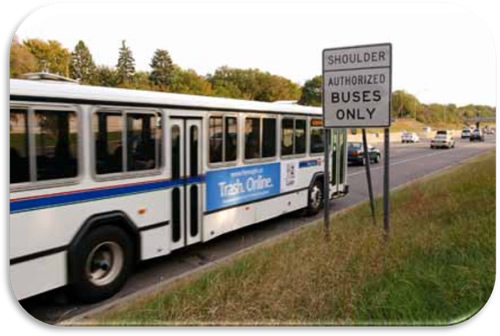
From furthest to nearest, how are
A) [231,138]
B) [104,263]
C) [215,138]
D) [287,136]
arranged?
[287,136] < [231,138] < [215,138] < [104,263]

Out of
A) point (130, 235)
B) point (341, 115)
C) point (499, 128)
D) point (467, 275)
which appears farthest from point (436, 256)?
point (130, 235)

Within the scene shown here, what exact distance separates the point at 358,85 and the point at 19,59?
10.5 feet

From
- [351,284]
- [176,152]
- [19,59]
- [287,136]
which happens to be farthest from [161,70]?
[287,136]

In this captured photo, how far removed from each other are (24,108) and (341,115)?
9.95 ft

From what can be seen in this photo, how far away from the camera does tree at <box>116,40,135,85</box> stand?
4.21 metres

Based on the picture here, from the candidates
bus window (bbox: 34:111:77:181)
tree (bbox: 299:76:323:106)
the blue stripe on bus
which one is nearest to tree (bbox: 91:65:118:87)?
bus window (bbox: 34:111:77:181)

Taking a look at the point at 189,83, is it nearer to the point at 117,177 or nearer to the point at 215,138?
the point at 215,138

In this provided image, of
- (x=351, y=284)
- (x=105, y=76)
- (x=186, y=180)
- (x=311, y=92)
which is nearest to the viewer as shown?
(x=351, y=284)

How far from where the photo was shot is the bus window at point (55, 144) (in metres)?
3.59

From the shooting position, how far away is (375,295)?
142 inches

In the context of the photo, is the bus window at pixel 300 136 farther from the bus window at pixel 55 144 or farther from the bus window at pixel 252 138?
the bus window at pixel 55 144

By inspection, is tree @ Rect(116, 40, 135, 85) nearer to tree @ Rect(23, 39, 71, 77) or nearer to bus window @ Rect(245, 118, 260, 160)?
tree @ Rect(23, 39, 71, 77)

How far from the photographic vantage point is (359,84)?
451 cm

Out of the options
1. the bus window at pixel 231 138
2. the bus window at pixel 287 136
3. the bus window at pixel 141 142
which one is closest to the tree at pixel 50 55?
the bus window at pixel 141 142
